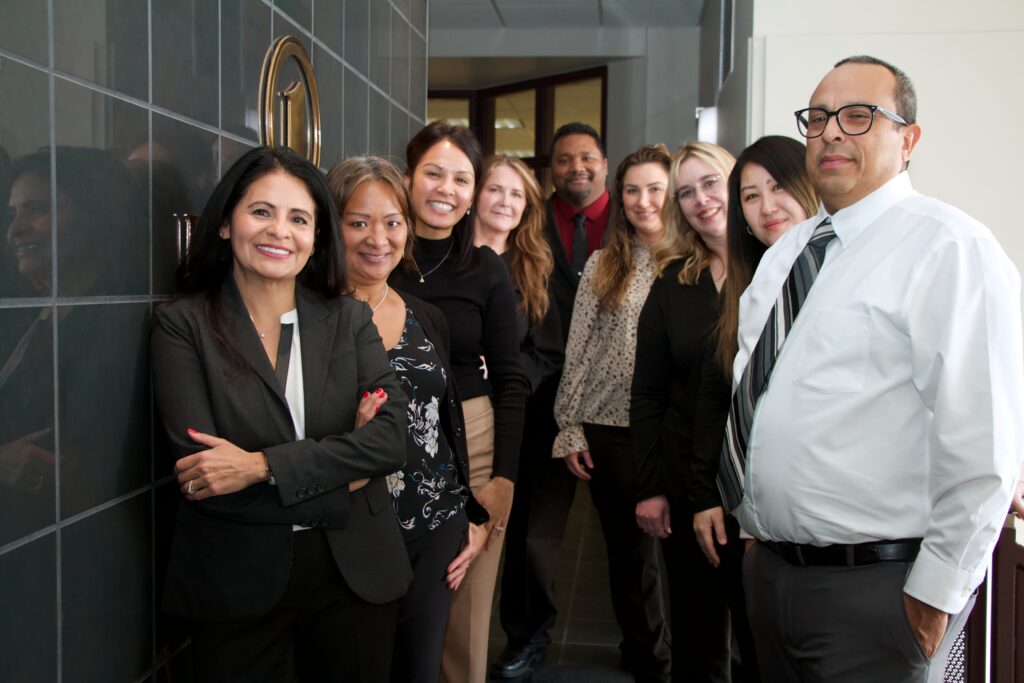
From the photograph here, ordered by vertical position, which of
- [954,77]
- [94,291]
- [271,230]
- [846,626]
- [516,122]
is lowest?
[846,626]

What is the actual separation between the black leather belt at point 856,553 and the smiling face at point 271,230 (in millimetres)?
1022

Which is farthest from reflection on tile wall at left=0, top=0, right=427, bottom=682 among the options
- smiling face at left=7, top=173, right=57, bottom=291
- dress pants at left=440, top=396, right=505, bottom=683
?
dress pants at left=440, top=396, right=505, bottom=683

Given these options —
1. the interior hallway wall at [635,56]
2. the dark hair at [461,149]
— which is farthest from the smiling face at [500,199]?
the interior hallway wall at [635,56]

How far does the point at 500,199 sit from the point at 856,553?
5.86ft

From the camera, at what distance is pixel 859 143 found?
1488mm

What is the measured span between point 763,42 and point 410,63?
138cm

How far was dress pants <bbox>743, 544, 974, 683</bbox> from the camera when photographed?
1.41 metres

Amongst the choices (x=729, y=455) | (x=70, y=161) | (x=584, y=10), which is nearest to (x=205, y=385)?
(x=70, y=161)

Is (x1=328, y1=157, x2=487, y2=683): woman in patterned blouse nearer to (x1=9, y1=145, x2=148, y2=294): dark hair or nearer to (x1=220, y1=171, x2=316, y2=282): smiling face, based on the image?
(x1=220, y1=171, x2=316, y2=282): smiling face

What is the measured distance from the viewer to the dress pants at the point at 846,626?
1414 millimetres

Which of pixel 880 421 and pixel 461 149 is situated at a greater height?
pixel 461 149

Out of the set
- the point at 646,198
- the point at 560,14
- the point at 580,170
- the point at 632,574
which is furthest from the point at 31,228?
the point at 560,14

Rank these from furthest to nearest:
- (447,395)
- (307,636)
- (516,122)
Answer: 1. (516,122)
2. (447,395)
3. (307,636)

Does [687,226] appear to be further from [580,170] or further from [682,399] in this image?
[580,170]
